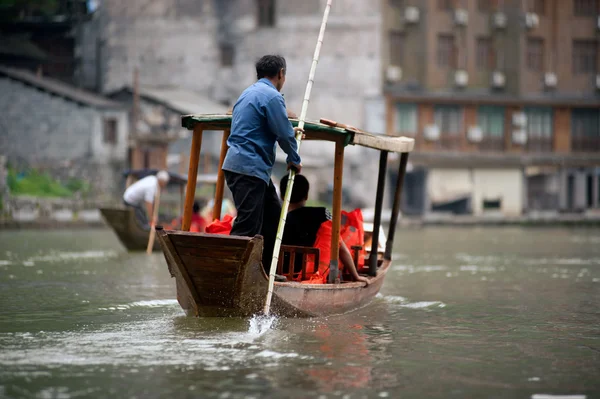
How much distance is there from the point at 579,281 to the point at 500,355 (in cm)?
701

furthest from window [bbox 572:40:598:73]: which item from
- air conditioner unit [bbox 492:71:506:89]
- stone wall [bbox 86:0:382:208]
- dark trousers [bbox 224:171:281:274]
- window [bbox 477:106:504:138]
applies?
dark trousers [bbox 224:171:281:274]

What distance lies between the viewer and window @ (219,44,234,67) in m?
41.9

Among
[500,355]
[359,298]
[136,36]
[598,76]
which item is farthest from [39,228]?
[598,76]

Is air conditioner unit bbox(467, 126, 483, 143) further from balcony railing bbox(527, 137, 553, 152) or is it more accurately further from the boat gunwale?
the boat gunwale

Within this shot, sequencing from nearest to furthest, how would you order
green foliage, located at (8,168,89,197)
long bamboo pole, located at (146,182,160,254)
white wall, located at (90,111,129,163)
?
long bamboo pole, located at (146,182,160,254) → green foliage, located at (8,168,89,197) → white wall, located at (90,111,129,163)

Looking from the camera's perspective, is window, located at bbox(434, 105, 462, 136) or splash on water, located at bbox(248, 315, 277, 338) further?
window, located at bbox(434, 105, 462, 136)

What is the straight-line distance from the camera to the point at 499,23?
41969 millimetres

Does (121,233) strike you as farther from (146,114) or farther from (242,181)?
(146,114)

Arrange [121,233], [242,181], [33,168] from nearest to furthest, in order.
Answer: [242,181] < [121,233] < [33,168]

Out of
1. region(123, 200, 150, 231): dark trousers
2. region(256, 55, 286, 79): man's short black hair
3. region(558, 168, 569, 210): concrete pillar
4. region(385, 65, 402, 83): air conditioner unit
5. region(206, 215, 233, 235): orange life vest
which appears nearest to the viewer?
region(256, 55, 286, 79): man's short black hair

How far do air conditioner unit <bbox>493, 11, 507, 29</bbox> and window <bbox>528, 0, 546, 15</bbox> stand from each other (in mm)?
1368

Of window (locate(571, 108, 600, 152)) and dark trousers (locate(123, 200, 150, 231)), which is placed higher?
window (locate(571, 108, 600, 152))

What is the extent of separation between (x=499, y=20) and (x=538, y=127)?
201 inches

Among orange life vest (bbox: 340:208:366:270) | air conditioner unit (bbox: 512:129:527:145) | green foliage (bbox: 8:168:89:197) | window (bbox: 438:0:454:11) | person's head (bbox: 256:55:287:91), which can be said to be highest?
window (bbox: 438:0:454:11)
